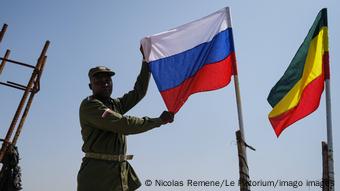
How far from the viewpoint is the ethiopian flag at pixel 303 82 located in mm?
Result: 6738

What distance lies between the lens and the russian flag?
Result: 634 centimetres

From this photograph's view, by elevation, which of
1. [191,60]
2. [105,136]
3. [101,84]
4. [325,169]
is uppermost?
[191,60]

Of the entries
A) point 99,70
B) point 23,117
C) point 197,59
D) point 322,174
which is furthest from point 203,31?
point 23,117

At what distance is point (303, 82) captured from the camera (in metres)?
6.83

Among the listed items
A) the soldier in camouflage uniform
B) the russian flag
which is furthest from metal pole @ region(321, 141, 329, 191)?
the soldier in camouflage uniform

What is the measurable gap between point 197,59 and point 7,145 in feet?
12.6

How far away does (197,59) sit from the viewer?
6.48 metres

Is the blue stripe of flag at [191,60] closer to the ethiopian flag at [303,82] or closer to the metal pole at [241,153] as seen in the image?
the metal pole at [241,153]

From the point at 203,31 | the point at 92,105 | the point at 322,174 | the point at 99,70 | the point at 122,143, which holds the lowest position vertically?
the point at 322,174

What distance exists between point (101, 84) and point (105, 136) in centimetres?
61

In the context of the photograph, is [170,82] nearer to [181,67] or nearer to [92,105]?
[181,67]

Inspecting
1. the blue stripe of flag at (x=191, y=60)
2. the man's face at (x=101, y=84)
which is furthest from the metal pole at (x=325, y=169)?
the man's face at (x=101, y=84)

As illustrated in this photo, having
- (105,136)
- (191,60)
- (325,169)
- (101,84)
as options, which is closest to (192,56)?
(191,60)

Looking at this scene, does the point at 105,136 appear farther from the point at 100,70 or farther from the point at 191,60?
the point at 191,60
